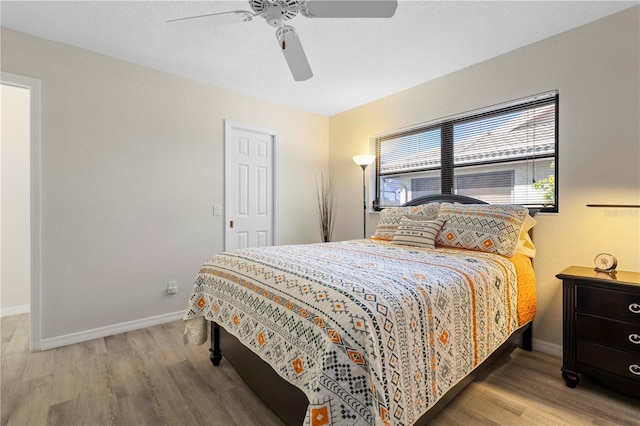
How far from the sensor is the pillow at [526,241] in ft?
7.80

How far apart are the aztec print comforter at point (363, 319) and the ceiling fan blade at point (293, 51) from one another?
1.27 m

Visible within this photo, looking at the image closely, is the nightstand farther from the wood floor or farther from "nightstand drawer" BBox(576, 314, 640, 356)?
the wood floor

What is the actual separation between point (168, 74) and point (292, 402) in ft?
10.5

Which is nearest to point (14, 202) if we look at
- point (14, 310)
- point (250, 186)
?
point (14, 310)

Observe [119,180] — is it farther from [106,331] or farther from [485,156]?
[485,156]

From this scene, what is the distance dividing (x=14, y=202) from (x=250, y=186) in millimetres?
2618

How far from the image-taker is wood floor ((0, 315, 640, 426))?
1.61m

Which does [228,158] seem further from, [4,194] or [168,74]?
[4,194]

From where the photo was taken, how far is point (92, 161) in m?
2.69

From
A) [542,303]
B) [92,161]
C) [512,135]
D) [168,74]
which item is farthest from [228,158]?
[542,303]

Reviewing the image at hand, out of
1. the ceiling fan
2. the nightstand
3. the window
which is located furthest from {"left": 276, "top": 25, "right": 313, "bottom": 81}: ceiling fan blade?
the nightstand

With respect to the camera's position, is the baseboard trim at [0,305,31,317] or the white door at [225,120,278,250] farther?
the white door at [225,120,278,250]

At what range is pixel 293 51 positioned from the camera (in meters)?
1.92

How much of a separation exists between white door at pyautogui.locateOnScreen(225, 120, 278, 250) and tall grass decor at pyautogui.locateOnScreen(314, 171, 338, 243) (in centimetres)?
73
